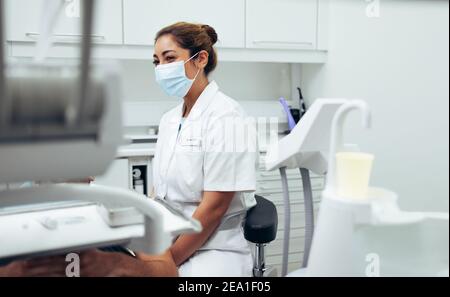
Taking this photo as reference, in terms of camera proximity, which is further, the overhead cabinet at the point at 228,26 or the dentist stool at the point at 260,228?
the overhead cabinet at the point at 228,26

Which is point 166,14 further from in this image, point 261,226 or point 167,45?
point 261,226

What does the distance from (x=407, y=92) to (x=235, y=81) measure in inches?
30.4

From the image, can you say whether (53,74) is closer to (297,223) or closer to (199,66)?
(297,223)

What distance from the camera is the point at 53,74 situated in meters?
0.28

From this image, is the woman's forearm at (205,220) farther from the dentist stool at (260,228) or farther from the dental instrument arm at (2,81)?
the dental instrument arm at (2,81)

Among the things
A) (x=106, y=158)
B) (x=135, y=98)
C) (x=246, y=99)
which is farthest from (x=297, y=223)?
(x=135, y=98)

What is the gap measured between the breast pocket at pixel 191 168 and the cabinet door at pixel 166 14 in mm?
652

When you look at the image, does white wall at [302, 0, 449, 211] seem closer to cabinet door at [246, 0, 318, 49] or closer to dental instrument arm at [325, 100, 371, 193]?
dental instrument arm at [325, 100, 371, 193]

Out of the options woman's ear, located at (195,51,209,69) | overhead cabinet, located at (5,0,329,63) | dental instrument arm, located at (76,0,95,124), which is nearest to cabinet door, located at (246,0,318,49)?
overhead cabinet, located at (5,0,329,63)

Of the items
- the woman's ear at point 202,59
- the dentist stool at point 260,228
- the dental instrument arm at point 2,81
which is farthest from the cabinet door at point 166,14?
the dental instrument arm at point 2,81

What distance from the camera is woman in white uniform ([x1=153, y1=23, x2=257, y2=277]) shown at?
833 mm

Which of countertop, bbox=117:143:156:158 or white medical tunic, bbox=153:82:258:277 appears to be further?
countertop, bbox=117:143:156:158

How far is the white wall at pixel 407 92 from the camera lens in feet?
2.04

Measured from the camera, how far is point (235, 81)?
140 centimetres
